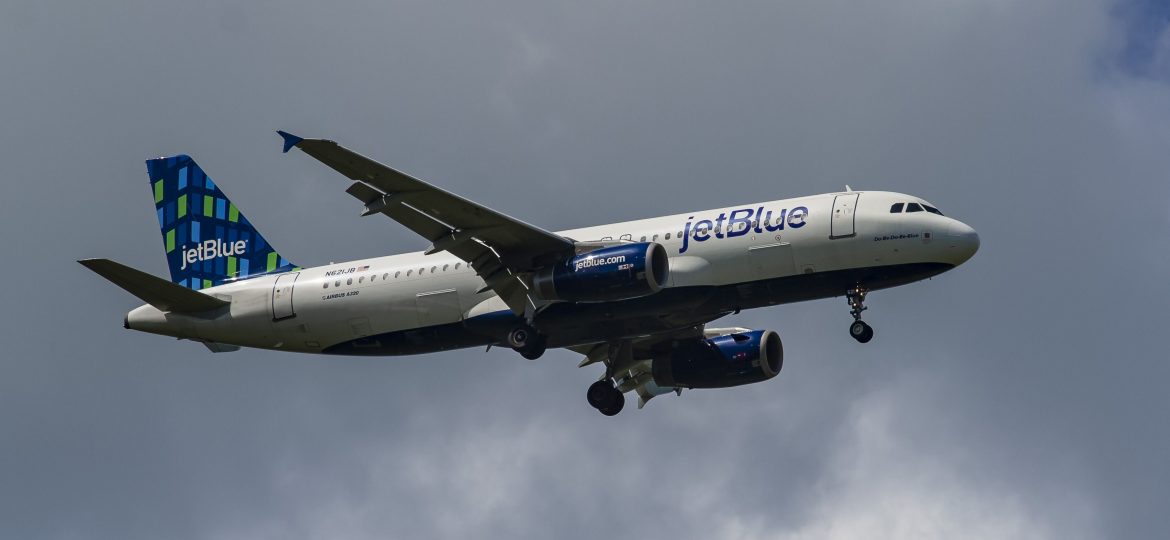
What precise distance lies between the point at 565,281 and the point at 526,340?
3239 millimetres

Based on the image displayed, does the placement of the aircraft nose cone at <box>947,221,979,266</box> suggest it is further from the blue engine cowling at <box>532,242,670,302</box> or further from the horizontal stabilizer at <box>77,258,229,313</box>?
the horizontal stabilizer at <box>77,258,229,313</box>

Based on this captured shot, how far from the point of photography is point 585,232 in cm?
5150

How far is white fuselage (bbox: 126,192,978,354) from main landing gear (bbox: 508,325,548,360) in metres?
0.73

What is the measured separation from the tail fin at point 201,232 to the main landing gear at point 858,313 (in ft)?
61.0

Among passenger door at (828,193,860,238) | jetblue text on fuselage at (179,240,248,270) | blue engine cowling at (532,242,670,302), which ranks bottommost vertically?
blue engine cowling at (532,242,670,302)

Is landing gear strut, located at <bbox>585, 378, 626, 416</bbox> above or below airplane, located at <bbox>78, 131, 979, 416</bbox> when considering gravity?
below

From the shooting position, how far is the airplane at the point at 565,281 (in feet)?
157

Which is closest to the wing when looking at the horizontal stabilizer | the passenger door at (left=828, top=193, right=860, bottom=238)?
the passenger door at (left=828, top=193, right=860, bottom=238)

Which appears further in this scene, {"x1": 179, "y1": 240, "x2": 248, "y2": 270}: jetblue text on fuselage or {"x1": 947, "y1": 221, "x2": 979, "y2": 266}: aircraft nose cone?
{"x1": 179, "y1": 240, "x2": 248, "y2": 270}: jetblue text on fuselage

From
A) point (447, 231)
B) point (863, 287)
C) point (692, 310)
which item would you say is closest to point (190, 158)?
point (447, 231)

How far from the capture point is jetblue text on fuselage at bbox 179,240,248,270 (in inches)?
2287

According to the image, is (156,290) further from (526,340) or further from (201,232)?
(526,340)

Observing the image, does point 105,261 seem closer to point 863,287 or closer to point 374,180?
point 374,180

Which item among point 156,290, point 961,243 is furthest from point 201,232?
point 961,243
